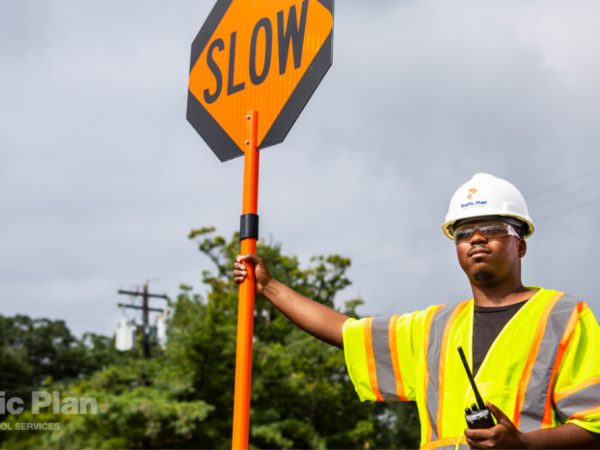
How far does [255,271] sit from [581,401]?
4.04 ft

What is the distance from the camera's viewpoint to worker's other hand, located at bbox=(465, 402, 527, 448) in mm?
1516

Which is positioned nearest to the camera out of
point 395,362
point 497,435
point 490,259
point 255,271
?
point 497,435

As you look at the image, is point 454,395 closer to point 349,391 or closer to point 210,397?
point 210,397

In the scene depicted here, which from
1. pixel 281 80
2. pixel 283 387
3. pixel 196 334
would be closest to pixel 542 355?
pixel 281 80

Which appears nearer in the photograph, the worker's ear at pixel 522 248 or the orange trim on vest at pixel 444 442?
the orange trim on vest at pixel 444 442

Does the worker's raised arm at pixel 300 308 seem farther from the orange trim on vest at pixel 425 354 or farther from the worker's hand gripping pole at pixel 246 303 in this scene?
the orange trim on vest at pixel 425 354

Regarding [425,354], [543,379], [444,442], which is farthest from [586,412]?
[425,354]

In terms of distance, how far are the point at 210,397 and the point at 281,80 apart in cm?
1592

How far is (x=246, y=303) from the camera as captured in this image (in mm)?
2123

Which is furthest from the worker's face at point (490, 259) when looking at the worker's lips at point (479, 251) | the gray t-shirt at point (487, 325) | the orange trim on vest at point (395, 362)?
the orange trim on vest at point (395, 362)

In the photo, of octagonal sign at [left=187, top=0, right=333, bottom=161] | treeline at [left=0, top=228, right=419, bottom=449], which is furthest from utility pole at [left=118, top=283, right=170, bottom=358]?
octagonal sign at [left=187, top=0, right=333, bottom=161]

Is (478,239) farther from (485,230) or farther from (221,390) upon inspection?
(221,390)

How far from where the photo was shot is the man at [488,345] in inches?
65.9

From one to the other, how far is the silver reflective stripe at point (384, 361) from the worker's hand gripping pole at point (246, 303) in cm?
47
